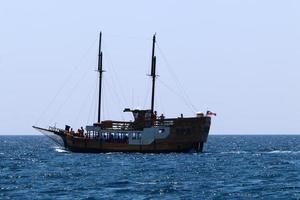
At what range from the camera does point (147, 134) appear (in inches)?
3797

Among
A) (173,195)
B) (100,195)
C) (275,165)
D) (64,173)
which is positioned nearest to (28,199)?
(100,195)

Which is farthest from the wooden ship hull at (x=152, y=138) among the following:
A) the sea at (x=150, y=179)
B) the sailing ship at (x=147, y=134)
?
the sea at (x=150, y=179)

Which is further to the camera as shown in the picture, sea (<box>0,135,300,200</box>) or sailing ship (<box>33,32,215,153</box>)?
sailing ship (<box>33,32,215,153</box>)

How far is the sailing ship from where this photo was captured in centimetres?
9575

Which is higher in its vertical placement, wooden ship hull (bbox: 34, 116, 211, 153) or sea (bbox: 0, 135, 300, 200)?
wooden ship hull (bbox: 34, 116, 211, 153)

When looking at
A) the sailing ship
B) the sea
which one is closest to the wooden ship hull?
the sailing ship

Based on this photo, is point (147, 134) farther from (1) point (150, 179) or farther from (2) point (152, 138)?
(1) point (150, 179)

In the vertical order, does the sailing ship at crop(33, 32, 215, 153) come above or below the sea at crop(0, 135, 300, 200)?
above

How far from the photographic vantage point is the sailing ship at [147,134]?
95.8 metres

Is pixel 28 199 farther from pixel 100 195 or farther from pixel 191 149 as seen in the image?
pixel 191 149

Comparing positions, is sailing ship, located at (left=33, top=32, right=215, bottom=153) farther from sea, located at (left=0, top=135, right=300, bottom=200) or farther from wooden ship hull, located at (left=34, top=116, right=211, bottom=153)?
sea, located at (left=0, top=135, right=300, bottom=200)

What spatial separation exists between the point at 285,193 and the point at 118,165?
1133 inches

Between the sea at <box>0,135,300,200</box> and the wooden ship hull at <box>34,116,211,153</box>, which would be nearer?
the sea at <box>0,135,300,200</box>

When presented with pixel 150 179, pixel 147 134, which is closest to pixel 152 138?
pixel 147 134
